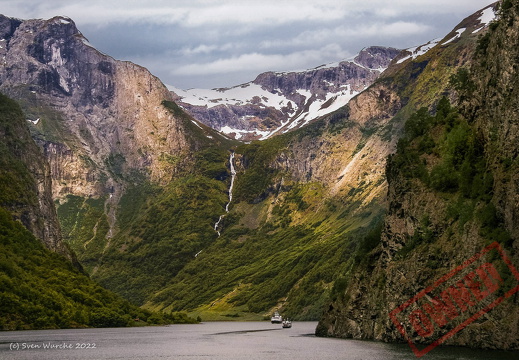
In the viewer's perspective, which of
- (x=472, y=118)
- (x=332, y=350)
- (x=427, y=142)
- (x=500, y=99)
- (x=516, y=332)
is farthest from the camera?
(x=427, y=142)

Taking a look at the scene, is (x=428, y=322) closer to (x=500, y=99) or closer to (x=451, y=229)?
(x=451, y=229)

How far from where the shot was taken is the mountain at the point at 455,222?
10988cm

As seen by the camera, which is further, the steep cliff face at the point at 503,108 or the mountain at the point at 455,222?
the steep cliff face at the point at 503,108

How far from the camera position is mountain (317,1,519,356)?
10988 cm

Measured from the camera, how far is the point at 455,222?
128625 millimetres

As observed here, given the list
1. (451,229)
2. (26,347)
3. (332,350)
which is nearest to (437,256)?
(451,229)

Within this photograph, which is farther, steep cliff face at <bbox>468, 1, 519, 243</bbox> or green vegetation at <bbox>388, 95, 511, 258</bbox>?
green vegetation at <bbox>388, 95, 511, 258</bbox>

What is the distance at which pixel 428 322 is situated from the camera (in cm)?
12362

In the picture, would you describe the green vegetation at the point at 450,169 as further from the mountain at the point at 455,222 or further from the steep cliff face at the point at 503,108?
the steep cliff face at the point at 503,108

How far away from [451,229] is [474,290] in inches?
753

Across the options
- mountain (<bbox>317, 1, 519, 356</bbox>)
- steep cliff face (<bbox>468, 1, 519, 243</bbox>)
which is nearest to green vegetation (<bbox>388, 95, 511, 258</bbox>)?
mountain (<bbox>317, 1, 519, 356</bbox>)

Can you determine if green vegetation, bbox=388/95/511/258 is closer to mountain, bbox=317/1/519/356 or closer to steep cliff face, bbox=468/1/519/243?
mountain, bbox=317/1/519/356

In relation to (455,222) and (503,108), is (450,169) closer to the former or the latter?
(455,222)

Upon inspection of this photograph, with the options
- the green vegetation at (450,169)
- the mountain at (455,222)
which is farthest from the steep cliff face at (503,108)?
the green vegetation at (450,169)
